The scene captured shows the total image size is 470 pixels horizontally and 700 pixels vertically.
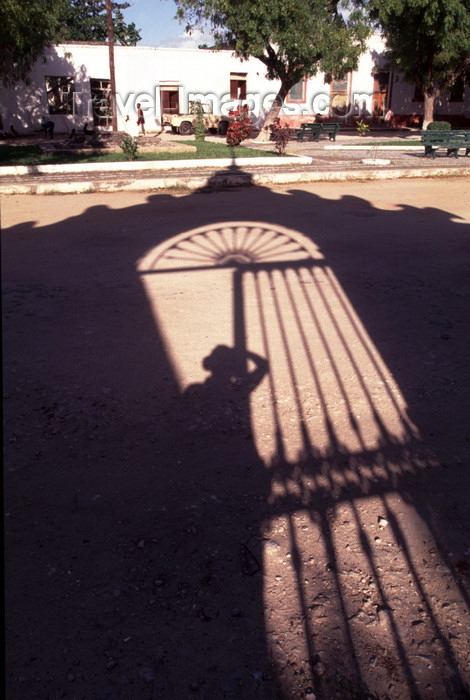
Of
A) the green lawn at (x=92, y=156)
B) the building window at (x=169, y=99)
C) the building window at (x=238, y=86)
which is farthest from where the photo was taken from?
the building window at (x=238, y=86)

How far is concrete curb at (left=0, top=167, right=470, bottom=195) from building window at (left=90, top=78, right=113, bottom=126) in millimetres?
18845

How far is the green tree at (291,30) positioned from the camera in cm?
2006

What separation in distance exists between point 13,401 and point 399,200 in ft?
28.8

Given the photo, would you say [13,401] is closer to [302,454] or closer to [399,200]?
[302,454]

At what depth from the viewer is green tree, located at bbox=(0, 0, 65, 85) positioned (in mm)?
13999

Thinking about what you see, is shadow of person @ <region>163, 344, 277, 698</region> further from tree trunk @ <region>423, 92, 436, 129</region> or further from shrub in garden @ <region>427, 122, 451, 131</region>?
tree trunk @ <region>423, 92, 436, 129</region>

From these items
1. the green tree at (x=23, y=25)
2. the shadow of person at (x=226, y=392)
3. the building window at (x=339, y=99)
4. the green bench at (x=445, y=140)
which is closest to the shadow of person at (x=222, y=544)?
the shadow of person at (x=226, y=392)

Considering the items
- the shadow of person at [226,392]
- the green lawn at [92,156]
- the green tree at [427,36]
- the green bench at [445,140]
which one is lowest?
the shadow of person at [226,392]

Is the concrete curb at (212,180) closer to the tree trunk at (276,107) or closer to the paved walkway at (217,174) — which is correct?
the paved walkway at (217,174)

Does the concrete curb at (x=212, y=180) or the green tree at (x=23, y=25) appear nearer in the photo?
the concrete curb at (x=212, y=180)

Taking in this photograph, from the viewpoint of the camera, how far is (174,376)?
13.7ft

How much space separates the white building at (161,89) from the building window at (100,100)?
50 mm

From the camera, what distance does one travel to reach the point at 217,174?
509 inches

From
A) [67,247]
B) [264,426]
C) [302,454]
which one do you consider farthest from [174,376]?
[67,247]
